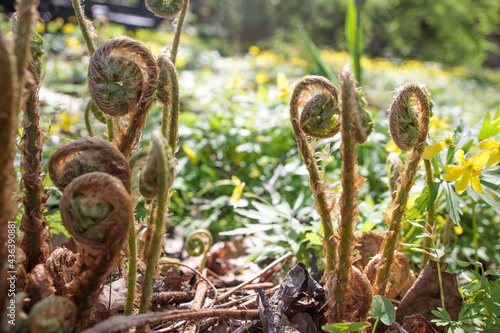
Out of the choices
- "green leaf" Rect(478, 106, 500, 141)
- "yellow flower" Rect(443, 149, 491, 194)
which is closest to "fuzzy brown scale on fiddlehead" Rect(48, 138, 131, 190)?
"yellow flower" Rect(443, 149, 491, 194)

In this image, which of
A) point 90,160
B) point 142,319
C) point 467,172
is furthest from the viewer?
point 467,172

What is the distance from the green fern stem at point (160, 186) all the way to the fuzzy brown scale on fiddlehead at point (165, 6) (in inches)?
22.1

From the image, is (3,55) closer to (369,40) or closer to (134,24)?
(134,24)

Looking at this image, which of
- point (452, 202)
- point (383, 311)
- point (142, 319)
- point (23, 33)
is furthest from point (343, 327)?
point (23, 33)

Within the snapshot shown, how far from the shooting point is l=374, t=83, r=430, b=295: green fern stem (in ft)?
3.14

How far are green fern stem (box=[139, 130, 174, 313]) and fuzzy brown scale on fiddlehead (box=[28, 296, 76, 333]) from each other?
0.16 meters

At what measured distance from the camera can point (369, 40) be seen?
20.8 m

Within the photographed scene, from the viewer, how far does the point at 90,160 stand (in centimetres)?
84

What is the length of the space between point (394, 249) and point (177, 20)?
3.33 ft

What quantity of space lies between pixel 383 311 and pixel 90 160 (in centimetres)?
87

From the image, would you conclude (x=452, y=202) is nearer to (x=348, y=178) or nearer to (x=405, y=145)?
(x=405, y=145)

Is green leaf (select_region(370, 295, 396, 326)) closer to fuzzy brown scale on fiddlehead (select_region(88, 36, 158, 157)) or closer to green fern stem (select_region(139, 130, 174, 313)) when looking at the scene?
green fern stem (select_region(139, 130, 174, 313))

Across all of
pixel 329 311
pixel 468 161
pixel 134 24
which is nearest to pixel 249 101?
pixel 468 161

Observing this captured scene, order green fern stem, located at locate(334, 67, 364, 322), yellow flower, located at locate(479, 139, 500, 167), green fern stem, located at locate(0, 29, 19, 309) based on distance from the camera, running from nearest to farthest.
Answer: green fern stem, located at locate(0, 29, 19, 309) < green fern stem, located at locate(334, 67, 364, 322) < yellow flower, located at locate(479, 139, 500, 167)
